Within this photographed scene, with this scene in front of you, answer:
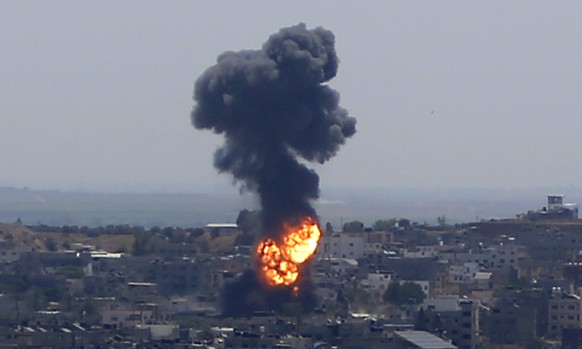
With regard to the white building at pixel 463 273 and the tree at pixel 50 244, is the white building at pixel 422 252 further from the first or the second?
the tree at pixel 50 244

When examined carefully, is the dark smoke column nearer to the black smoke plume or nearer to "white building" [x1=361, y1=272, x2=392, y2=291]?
the black smoke plume

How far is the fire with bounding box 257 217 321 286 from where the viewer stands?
9594 centimetres

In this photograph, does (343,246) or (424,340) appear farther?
(343,246)

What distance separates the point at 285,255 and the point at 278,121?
4545 mm

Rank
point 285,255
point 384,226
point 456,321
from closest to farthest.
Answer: point 456,321 < point 285,255 < point 384,226

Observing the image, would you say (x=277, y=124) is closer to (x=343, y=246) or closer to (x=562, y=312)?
(x=562, y=312)

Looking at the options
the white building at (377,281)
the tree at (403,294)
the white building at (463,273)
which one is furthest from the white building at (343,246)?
the tree at (403,294)

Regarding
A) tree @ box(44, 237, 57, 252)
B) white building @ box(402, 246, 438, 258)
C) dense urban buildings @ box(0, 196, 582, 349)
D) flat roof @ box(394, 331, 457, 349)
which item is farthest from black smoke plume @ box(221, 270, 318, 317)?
tree @ box(44, 237, 57, 252)

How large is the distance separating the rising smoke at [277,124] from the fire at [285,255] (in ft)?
1.19

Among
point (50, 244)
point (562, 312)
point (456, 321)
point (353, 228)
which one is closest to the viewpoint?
point (456, 321)

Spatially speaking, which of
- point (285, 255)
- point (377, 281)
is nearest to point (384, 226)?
point (377, 281)

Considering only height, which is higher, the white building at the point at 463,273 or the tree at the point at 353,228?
the tree at the point at 353,228

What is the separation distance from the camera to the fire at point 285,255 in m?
95.9

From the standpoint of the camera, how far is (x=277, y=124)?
96.9 metres
